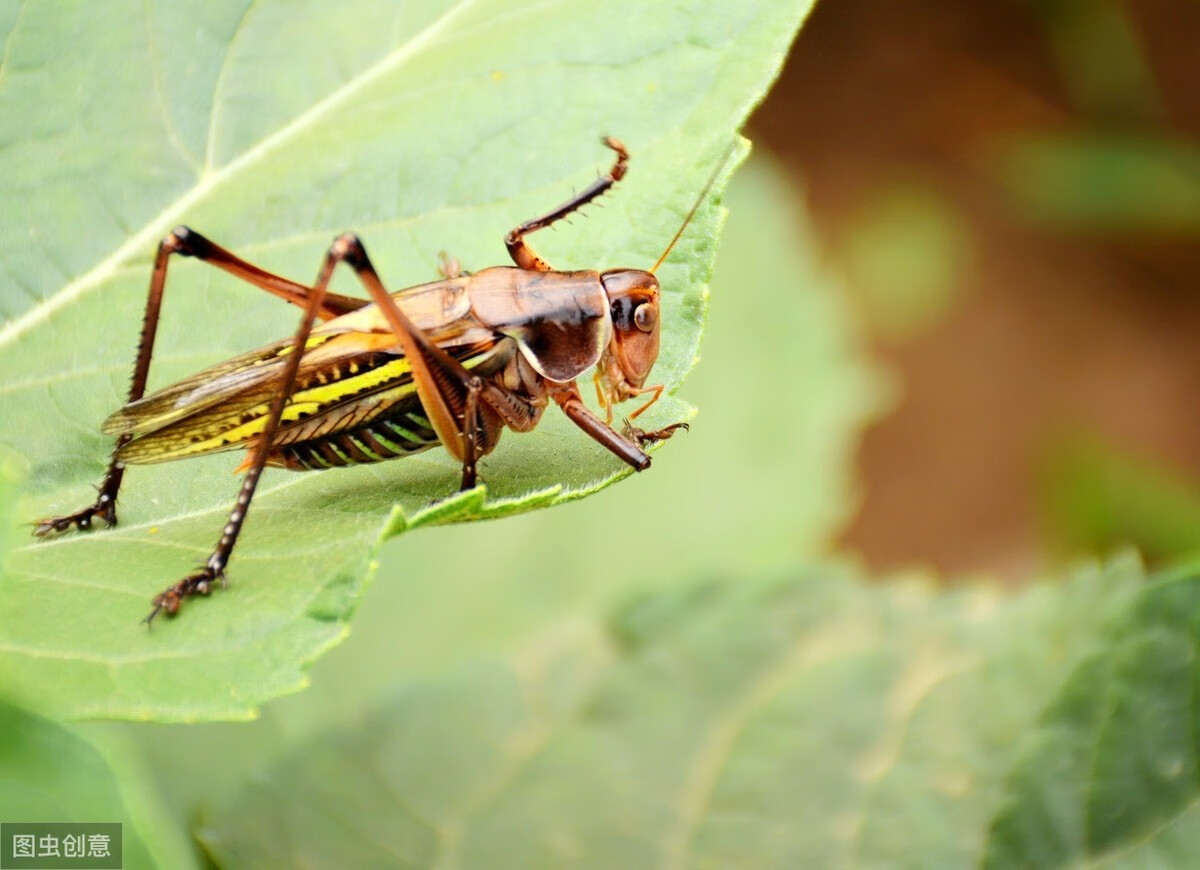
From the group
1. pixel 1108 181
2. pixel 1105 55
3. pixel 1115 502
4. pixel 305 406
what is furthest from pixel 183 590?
pixel 1105 55

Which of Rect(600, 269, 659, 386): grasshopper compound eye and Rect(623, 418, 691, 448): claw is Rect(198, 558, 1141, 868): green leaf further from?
Rect(600, 269, 659, 386): grasshopper compound eye

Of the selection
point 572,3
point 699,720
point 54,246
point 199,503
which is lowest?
point 699,720

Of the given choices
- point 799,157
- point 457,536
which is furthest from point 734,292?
point 799,157

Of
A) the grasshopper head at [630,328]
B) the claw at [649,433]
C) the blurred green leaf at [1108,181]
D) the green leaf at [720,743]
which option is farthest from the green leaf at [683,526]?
the blurred green leaf at [1108,181]

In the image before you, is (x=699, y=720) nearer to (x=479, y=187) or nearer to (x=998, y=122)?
(x=479, y=187)

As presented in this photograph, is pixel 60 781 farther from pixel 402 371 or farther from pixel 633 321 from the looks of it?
pixel 633 321
